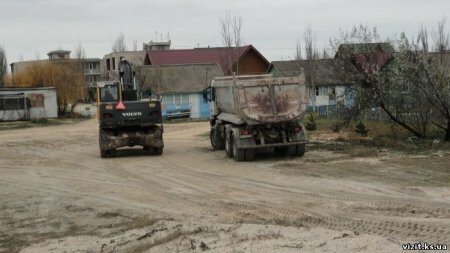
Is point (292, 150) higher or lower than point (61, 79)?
lower

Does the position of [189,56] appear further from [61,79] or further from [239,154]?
[239,154]

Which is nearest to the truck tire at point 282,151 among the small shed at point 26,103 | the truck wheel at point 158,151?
the truck wheel at point 158,151

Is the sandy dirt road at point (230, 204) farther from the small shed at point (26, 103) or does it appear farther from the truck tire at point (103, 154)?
the small shed at point (26, 103)

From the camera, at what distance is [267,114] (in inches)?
697

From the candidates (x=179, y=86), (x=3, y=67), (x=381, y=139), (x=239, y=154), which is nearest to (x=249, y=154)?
(x=239, y=154)

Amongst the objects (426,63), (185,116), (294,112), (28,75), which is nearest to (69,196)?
(294,112)

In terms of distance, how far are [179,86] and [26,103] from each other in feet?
45.6

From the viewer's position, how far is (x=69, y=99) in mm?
59250

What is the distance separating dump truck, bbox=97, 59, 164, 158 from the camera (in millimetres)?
20438

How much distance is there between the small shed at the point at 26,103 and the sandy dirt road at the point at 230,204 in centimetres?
3485

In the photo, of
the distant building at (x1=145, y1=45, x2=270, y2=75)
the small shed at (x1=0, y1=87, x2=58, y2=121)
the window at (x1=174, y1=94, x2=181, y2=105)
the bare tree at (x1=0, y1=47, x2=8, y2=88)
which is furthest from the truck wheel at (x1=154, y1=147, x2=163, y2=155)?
the bare tree at (x1=0, y1=47, x2=8, y2=88)

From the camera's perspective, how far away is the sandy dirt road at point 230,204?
7797mm

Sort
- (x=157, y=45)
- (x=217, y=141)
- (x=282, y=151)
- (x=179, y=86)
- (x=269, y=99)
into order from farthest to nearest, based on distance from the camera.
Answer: (x=157, y=45)
(x=179, y=86)
(x=217, y=141)
(x=282, y=151)
(x=269, y=99)

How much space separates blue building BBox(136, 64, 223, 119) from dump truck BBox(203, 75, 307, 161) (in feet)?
112
